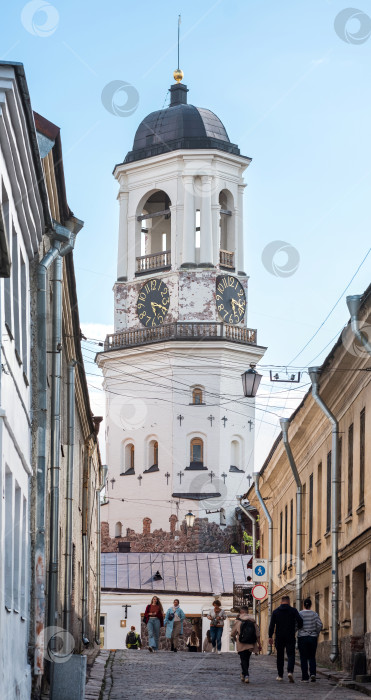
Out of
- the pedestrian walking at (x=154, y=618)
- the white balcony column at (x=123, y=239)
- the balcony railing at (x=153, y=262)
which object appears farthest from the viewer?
the white balcony column at (x=123, y=239)

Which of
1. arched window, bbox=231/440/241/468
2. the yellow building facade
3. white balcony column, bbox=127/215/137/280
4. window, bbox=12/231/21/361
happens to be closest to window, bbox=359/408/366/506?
the yellow building facade

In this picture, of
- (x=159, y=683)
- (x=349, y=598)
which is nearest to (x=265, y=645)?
(x=349, y=598)

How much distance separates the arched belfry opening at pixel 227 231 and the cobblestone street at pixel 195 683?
156 feet

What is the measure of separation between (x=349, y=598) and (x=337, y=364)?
3.62 m

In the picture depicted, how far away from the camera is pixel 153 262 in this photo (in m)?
73.4

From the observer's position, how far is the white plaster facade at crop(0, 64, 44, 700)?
10266mm

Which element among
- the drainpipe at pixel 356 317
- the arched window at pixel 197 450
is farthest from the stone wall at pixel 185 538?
the drainpipe at pixel 356 317

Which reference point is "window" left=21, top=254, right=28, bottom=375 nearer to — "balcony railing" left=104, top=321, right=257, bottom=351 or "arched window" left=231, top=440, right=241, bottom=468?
"balcony railing" left=104, top=321, right=257, bottom=351

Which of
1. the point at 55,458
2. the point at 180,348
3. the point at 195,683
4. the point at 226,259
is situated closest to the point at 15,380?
the point at 55,458

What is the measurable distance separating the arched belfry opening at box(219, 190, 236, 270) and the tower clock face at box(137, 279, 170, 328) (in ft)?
10.9

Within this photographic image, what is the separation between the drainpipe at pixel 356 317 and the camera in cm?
1792

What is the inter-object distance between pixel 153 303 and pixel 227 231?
5412 mm

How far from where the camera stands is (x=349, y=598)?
21734 mm

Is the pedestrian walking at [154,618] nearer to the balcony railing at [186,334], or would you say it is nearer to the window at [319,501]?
the window at [319,501]
